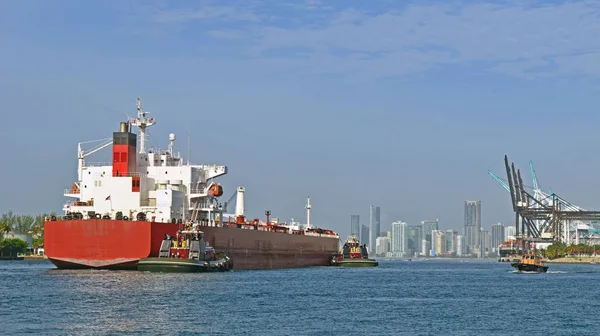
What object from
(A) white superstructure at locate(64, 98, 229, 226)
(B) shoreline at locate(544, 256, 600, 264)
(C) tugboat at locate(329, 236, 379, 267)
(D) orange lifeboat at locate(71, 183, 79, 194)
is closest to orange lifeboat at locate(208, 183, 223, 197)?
(A) white superstructure at locate(64, 98, 229, 226)

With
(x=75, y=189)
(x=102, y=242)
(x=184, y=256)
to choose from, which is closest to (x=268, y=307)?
(x=184, y=256)

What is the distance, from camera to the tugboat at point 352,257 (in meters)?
111

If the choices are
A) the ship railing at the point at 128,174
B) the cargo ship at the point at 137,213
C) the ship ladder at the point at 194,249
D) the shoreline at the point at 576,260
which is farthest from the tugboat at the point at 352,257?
the shoreline at the point at 576,260

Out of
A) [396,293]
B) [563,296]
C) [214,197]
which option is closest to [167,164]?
[214,197]

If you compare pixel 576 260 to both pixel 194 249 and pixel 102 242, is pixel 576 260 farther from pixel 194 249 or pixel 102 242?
pixel 102 242

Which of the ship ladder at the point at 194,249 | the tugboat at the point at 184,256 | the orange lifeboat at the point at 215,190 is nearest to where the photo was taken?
the tugboat at the point at 184,256

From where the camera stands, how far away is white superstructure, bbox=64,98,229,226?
73.9 metres

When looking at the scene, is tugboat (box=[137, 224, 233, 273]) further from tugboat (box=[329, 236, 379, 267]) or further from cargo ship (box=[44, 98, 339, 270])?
tugboat (box=[329, 236, 379, 267])

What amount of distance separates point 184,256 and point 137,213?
7.04 m

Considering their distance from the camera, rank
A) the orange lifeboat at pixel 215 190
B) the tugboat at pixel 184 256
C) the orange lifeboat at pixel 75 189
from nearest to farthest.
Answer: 1. the tugboat at pixel 184 256
2. the orange lifeboat at pixel 75 189
3. the orange lifeboat at pixel 215 190

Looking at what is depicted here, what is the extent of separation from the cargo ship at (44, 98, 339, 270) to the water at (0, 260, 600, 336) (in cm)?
205

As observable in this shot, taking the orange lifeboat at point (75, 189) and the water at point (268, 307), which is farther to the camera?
the orange lifeboat at point (75, 189)

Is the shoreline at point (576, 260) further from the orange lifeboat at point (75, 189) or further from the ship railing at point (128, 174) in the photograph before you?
the orange lifeboat at point (75, 189)

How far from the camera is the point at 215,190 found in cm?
8075
